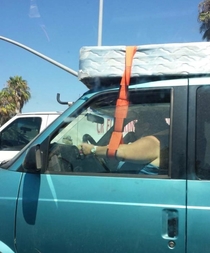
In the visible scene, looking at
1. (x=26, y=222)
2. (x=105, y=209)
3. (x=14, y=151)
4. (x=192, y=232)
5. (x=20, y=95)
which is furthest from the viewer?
(x=20, y=95)

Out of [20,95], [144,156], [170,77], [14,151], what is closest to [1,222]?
[144,156]

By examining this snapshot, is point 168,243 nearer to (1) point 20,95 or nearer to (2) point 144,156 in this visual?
(2) point 144,156

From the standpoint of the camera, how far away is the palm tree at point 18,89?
3203 cm

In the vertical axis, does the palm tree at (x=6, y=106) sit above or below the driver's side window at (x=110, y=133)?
above

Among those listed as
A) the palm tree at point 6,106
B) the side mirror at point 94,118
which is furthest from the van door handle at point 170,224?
the palm tree at point 6,106

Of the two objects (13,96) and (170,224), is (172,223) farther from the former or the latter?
(13,96)

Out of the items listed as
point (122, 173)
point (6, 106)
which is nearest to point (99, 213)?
point (122, 173)

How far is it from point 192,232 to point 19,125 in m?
5.34

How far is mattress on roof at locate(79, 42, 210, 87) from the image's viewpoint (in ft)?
7.88

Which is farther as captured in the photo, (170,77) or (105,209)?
(170,77)

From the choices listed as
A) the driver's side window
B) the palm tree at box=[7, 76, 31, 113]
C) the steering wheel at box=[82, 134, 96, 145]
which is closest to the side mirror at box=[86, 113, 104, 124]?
the driver's side window

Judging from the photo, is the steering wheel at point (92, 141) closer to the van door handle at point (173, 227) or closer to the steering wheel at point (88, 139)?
the steering wheel at point (88, 139)

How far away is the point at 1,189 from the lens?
2.56 m

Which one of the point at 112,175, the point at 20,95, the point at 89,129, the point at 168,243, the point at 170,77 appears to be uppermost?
the point at 20,95
